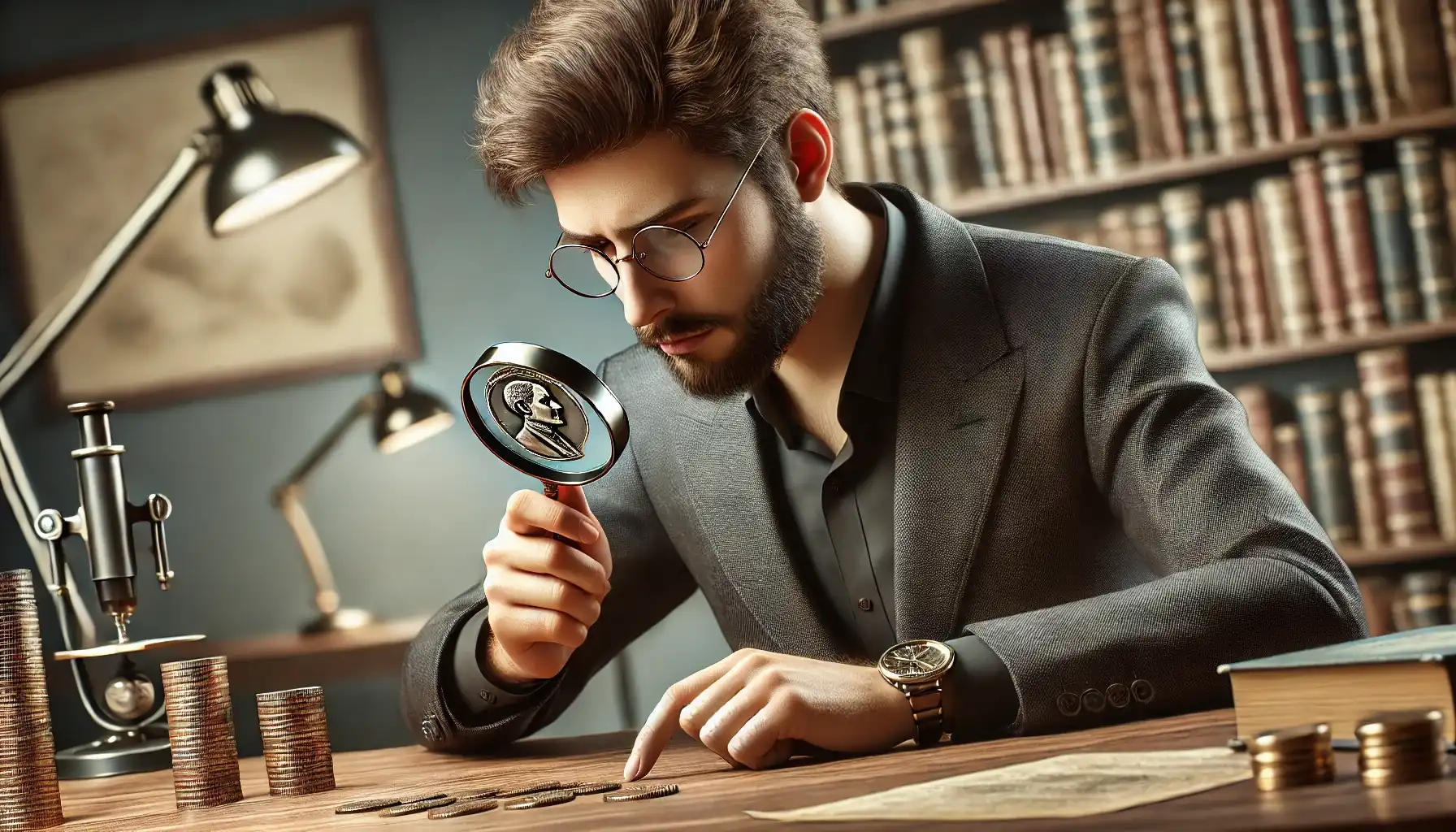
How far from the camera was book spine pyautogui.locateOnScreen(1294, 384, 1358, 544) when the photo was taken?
10.4 ft

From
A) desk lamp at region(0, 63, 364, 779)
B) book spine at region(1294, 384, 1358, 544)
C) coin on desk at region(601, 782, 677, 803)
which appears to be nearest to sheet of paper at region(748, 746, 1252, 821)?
coin on desk at region(601, 782, 677, 803)

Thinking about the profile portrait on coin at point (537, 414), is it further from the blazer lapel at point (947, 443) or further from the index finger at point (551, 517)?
the blazer lapel at point (947, 443)

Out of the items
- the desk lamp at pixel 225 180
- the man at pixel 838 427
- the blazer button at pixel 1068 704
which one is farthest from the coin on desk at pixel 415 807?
the desk lamp at pixel 225 180

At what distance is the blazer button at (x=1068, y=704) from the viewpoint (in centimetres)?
139

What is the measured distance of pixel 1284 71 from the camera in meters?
3.11

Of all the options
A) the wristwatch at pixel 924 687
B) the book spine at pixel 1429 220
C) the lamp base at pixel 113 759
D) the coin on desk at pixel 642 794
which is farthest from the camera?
the book spine at pixel 1429 220

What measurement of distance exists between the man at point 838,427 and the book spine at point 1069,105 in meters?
1.27

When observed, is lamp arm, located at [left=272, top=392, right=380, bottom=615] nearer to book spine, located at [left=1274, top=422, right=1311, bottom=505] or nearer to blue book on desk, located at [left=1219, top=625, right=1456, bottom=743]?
book spine, located at [left=1274, top=422, right=1311, bottom=505]

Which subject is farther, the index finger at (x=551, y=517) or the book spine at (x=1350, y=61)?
the book spine at (x=1350, y=61)

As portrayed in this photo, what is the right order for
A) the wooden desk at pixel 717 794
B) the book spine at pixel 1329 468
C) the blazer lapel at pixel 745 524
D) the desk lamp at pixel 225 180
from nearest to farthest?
the wooden desk at pixel 717 794
the blazer lapel at pixel 745 524
the desk lamp at pixel 225 180
the book spine at pixel 1329 468

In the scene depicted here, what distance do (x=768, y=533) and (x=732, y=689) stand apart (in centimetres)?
64

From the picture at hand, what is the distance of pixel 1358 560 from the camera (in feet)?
10.3

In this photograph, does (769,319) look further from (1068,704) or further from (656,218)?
(1068,704)

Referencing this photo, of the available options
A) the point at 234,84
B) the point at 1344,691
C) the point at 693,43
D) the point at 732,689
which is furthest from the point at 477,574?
the point at 1344,691
